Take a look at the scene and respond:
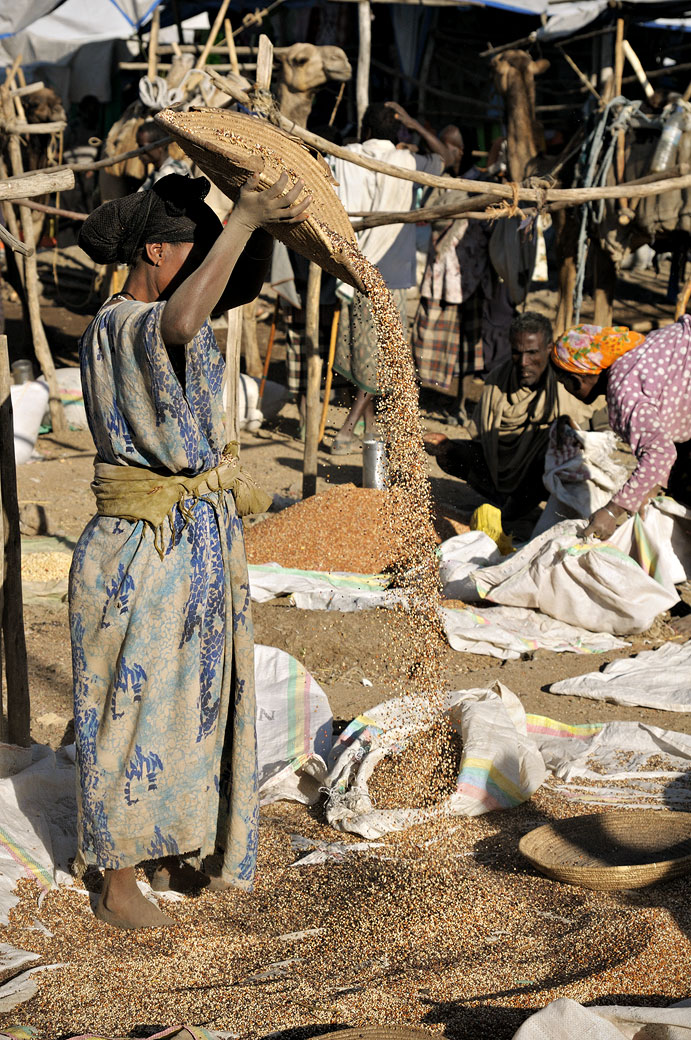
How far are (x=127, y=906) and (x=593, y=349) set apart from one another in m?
3.31

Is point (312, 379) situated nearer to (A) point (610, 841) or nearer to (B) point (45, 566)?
(B) point (45, 566)

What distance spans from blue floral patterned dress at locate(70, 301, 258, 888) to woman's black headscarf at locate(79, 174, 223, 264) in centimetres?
14

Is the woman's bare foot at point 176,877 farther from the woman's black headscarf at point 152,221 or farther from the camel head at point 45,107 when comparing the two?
the camel head at point 45,107

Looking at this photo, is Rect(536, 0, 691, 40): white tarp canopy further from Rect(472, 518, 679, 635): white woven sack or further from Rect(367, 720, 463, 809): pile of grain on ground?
Rect(367, 720, 463, 809): pile of grain on ground

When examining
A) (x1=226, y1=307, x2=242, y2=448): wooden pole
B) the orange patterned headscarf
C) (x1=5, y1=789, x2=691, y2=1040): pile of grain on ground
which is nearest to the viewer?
(x1=5, y1=789, x2=691, y2=1040): pile of grain on ground

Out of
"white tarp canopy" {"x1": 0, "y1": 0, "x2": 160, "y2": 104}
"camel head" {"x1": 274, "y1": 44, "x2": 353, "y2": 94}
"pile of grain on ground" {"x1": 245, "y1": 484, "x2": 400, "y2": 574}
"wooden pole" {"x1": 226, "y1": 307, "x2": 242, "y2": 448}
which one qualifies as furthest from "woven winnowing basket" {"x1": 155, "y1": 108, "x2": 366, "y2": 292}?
"white tarp canopy" {"x1": 0, "y1": 0, "x2": 160, "y2": 104}

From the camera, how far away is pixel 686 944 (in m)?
2.39

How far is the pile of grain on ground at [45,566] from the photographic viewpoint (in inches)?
211

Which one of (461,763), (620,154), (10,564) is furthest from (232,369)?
(620,154)

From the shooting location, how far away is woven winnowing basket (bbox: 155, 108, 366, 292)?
2.42 m

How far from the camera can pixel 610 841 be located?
303 centimetres

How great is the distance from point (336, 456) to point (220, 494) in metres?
5.11

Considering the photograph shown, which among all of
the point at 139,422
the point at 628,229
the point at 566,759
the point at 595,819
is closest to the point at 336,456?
the point at 628,229

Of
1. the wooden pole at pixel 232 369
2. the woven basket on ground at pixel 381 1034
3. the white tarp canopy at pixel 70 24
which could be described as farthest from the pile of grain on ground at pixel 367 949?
the white tarp canopy at pixel 70 24
